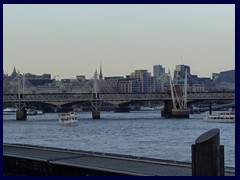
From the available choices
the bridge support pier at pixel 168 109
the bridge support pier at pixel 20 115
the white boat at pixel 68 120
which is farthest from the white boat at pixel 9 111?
the white boat at pixel 68 120

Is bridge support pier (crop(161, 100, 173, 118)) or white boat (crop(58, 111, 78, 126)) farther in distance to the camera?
bridge support pier (crop(161, 100, 173, 118))

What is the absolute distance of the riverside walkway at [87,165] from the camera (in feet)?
20.3

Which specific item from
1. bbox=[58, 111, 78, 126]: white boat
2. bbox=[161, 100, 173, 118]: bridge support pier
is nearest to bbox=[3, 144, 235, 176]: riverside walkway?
bbox=[58, 111, 78, 126]: white boat

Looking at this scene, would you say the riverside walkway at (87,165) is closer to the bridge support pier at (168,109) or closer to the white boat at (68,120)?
the white boat at (68,120)

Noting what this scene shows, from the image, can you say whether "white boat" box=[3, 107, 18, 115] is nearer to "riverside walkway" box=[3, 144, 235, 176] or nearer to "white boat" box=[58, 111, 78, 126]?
"white boat" box=[58, 111, 78, 126]

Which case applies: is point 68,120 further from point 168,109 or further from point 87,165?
point 87,165

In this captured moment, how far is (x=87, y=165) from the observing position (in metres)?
6.77

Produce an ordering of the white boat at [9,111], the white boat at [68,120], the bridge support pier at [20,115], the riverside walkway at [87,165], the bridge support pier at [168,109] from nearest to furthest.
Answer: the riverside walkway at [87,165], the white boat at [68,120], the bridge support pier at [20,115], the bridge support pier at [168,109], the white boat at [9,111]

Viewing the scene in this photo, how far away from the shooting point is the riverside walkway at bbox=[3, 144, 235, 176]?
618cm

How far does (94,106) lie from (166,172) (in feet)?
157

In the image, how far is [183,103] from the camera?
5572 centimetres
